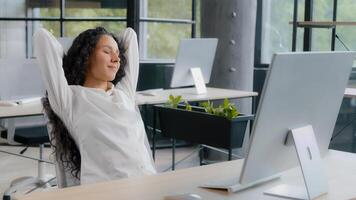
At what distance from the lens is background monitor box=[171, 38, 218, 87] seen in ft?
14.6

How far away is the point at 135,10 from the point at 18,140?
2.18 m

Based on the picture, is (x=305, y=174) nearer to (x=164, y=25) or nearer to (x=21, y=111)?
(x=21, y=111)

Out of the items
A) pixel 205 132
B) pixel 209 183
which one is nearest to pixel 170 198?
pixel 209 183

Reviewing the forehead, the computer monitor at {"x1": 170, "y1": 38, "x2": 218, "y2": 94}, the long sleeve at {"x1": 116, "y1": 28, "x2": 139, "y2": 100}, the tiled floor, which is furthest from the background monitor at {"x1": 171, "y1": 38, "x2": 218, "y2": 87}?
the forehead

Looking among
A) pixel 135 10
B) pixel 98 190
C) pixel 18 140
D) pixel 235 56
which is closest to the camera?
pixel 98 190

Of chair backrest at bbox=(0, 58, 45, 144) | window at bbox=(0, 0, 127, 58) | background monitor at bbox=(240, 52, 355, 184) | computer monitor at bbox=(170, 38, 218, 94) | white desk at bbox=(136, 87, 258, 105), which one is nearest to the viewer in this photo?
background monitor at bbox=(240, 52, 355, 184)

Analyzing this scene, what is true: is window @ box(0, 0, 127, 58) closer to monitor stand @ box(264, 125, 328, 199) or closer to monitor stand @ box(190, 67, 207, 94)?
monitor stand @ box(190, 67, 207, 94)

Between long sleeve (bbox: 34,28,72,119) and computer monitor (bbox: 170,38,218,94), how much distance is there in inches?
85.4

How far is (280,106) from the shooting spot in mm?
1581

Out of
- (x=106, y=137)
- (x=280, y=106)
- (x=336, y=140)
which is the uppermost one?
(x=280, y=106)

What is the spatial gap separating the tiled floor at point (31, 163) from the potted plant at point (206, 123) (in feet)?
3.59

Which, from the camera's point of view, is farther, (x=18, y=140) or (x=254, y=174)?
(x=18, y=140)

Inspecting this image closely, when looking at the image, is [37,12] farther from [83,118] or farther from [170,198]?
[170,198]

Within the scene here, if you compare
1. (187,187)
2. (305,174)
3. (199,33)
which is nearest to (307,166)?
Result: (305,174)
